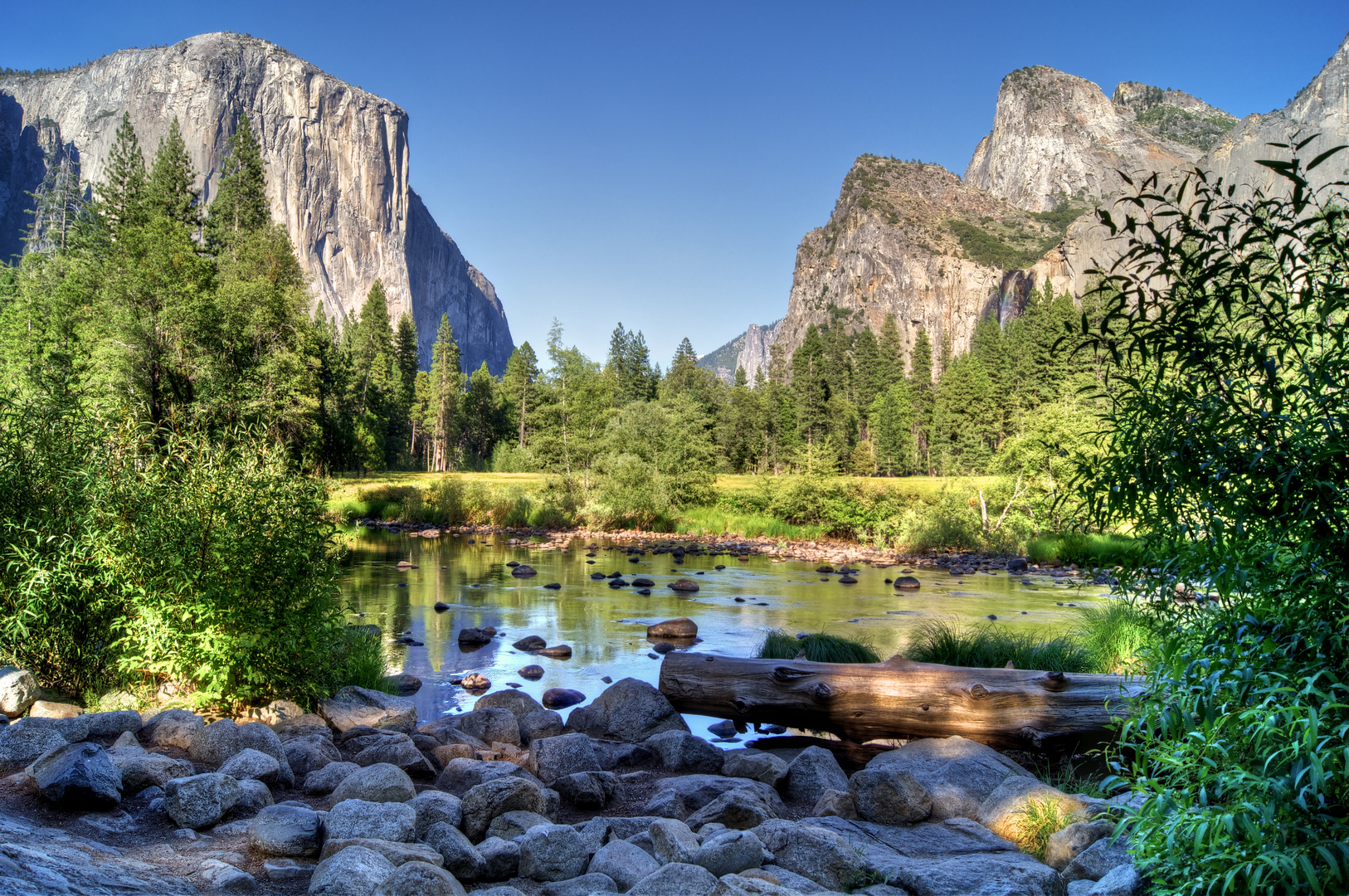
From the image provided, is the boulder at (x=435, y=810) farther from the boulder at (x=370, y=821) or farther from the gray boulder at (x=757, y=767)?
the gray boulder at (x=757, y=767)

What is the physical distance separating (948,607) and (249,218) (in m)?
49.1

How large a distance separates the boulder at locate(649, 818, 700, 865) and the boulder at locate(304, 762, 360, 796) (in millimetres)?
2440

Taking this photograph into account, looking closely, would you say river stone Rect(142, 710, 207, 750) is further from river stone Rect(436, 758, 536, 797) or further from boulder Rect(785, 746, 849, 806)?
boulder Rect(785, 746, 849, 806)

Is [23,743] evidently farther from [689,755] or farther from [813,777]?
[813,777]

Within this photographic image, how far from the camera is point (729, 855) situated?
4.50 m

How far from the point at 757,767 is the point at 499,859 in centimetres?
334

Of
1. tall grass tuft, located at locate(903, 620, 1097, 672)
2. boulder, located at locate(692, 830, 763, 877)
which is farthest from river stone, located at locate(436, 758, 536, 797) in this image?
tall grass tuft, located at locate(903, 620, 1097, 672)

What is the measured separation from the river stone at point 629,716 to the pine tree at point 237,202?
158ft

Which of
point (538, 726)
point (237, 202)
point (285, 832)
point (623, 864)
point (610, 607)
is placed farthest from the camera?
point (237, 202)

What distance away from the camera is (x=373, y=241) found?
192 meters

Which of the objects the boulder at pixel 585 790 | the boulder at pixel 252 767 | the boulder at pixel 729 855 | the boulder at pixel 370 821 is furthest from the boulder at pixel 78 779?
the boulder at pixel 729 855

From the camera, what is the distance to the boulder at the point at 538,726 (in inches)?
355

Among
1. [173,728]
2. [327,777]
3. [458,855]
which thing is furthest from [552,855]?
[173,728]

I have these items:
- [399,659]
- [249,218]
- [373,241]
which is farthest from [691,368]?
[373,241]
